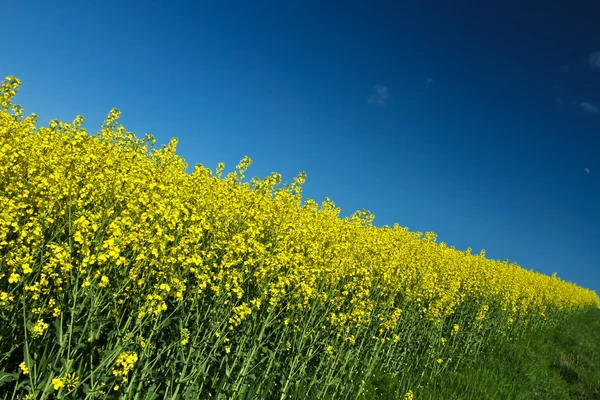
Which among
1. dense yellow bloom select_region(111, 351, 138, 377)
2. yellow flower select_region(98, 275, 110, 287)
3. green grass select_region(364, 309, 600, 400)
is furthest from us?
green grass select_region(364, 309, 600, 400)

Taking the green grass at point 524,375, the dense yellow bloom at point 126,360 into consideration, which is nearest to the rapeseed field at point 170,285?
the dense yellow bloom at point 126,360

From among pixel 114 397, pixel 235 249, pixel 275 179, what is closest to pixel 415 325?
pixel 275 179

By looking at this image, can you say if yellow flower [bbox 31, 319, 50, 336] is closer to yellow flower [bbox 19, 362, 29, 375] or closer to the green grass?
yellow flower [bbox 19, 362, 29, 375]

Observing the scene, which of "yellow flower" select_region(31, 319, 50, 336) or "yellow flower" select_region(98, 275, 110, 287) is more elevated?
"yellow flower" select_region(98, 275, 110, 287)

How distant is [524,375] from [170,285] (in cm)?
1010

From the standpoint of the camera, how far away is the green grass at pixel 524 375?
28.9ft

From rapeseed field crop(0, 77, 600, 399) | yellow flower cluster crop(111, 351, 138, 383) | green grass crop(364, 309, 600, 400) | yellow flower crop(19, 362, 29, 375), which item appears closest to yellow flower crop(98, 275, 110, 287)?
rapeseed field crop(0, 77, 600, 399)

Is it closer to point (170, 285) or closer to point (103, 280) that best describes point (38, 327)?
point (103, 280)

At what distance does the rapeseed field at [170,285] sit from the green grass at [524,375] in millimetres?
433

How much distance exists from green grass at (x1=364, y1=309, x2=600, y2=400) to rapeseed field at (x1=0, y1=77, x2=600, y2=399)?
1.42ft

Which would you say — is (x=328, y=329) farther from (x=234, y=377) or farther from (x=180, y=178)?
(x=180, y=178)

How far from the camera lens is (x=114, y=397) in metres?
5.14

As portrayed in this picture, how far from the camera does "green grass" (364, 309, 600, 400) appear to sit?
8820 millimetres

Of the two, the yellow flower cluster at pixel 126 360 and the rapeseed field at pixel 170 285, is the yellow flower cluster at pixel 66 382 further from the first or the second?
the yellow flower cluster at pixel 126 360
